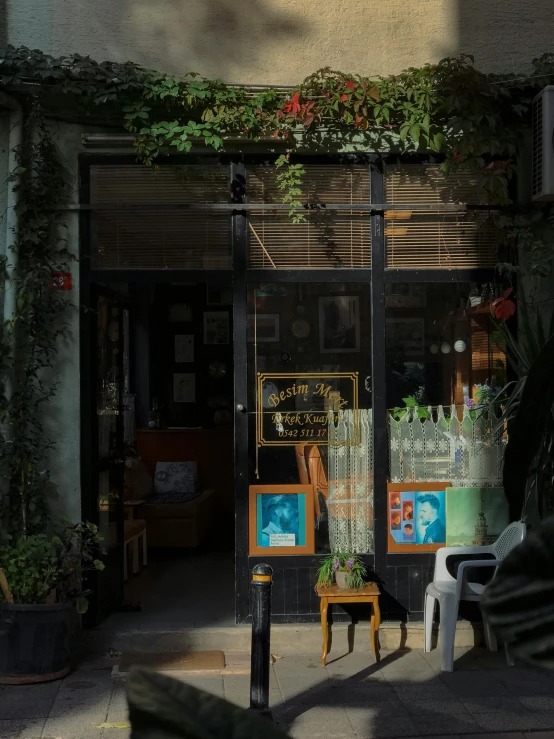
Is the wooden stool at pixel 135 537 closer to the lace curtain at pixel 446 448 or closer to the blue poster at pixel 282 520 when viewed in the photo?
the blue poster at pixel 282 520

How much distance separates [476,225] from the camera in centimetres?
698

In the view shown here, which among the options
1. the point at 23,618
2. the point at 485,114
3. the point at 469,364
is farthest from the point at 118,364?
the point at 485,114

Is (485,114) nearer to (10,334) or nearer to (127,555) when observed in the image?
(10,334)

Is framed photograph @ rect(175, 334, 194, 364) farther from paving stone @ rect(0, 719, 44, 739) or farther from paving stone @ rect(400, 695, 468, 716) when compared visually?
paving stone @ rect(0, 719, 44, 739)

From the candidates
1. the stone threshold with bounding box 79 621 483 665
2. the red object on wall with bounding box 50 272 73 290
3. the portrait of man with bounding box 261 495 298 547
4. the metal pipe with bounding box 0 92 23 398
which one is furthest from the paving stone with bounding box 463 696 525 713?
the red object on wall with bounding box 50 272 73 290

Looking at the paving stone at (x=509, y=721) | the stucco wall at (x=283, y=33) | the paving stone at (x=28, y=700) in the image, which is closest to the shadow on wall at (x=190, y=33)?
the stucco wall at (x=283, y=33)

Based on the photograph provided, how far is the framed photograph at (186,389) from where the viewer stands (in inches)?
450

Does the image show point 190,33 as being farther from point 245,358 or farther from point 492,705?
point 492,705

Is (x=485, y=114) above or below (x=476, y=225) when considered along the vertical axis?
above

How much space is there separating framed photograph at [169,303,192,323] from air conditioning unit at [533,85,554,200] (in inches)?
222

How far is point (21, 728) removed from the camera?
5.21 m

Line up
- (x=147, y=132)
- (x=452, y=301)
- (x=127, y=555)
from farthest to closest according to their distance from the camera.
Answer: (x=127, y=555) < (x=452, y=301) < (x=147, y=132)

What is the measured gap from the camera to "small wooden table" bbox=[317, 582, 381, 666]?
21.0 feet

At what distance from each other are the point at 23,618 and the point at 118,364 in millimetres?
2318
